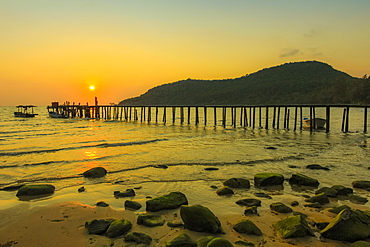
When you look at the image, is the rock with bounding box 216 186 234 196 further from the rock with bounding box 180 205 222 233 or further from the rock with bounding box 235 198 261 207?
the rock with bounding box 180 205 222 233

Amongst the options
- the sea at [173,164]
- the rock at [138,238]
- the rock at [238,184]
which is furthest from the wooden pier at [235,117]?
the rock at [138,238]

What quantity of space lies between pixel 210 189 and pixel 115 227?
3634 millimetres

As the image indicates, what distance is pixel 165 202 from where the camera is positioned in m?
6.45

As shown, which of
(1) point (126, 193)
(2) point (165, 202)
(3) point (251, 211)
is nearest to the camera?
(3) point (251, 211)

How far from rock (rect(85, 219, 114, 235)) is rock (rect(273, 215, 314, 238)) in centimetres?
332

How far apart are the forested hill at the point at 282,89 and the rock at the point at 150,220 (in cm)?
9508

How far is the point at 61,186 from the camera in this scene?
8.58 meters

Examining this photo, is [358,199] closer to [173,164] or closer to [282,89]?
[173,164]

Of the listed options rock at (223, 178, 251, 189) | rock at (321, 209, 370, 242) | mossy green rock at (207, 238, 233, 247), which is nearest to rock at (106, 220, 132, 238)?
mossy green rock at (207, 238, 233, 247)

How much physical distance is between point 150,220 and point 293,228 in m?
2.77

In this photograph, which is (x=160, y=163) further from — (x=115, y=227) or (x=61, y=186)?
(x=115, y=227)

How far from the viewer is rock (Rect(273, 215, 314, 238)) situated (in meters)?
4.93

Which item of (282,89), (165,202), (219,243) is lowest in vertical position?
(165,202)

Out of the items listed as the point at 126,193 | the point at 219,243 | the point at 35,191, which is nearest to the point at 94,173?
the point at 35,191
